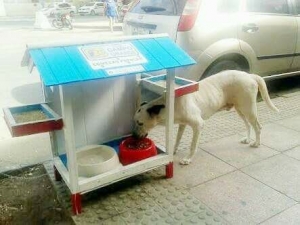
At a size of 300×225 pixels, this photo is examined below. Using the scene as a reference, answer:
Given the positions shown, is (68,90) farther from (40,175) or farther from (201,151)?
(201,151)

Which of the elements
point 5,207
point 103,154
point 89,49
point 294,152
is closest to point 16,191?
point 5,207

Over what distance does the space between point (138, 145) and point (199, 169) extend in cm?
75

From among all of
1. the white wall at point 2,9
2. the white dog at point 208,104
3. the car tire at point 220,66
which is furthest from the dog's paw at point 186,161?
the white wall at point 2,9

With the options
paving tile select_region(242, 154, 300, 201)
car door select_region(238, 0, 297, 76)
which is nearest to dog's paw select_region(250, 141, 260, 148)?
paving tile select_region(242, 154, 300, 201)

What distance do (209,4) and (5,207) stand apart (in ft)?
12.0

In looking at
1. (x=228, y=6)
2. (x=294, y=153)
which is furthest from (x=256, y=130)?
(x=228, y=6)

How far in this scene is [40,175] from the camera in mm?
3531

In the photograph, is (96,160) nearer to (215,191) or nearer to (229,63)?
(215,191)

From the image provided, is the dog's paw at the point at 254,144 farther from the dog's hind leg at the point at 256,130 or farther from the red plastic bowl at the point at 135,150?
the red plastic bowl at the point at 135,150

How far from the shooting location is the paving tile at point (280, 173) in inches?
122

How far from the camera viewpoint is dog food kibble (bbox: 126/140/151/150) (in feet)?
10.8

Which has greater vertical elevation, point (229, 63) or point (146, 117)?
point (229, 63)

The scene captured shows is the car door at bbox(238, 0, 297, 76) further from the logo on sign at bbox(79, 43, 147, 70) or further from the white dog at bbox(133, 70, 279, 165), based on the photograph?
the logo on sign at bbox(79, 43, 147, 70)

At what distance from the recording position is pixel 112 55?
2.58m
